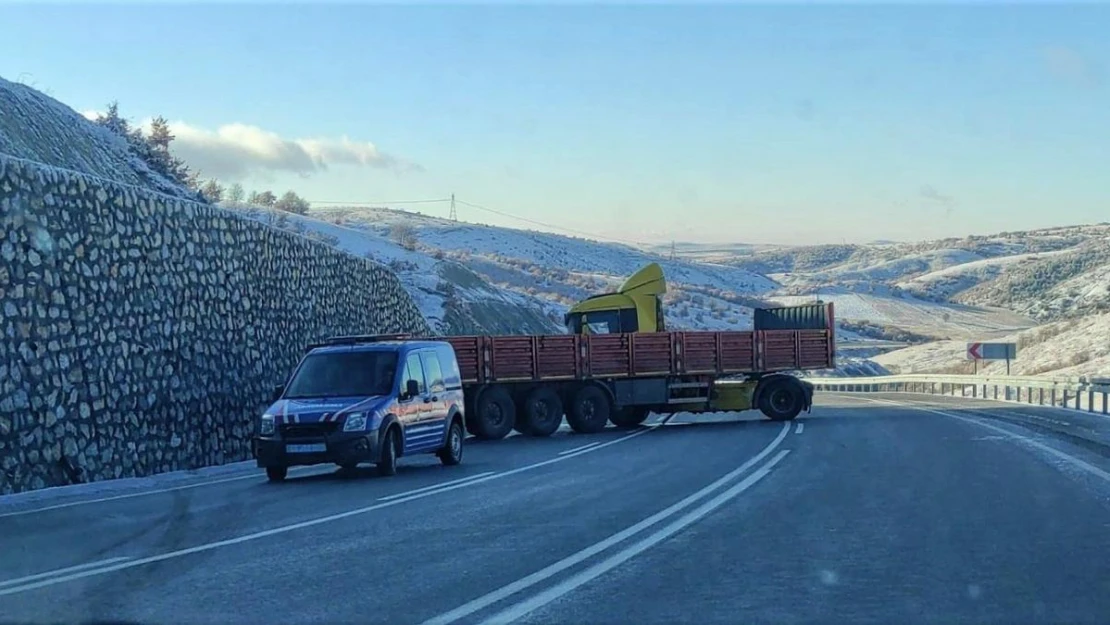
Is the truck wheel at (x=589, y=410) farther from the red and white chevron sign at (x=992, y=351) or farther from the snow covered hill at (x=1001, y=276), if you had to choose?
the snow covered hill at (x=1001, y=276)

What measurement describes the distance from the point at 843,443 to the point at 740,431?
5.53 m

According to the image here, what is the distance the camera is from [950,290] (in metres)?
159

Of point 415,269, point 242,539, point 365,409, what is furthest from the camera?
point 415,269

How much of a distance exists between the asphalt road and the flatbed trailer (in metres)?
8.96

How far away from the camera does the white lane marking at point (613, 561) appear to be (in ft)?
27.0

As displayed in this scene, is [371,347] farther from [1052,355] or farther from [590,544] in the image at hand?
[1052,355]

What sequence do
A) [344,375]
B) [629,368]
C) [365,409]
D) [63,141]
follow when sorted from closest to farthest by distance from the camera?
[365,409]
[344,375]
[63,141]
[629,368]

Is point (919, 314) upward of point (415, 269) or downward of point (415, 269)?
downward

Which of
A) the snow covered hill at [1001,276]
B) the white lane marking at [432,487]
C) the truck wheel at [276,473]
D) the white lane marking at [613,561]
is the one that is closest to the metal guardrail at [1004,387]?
the white lane marking at [432,487]

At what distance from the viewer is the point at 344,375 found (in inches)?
753

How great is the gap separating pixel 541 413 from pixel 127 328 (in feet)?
38.8

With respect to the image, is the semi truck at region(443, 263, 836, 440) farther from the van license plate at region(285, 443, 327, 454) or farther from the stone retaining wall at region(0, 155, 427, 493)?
the van license plate at region(285, 443, 327, 454)

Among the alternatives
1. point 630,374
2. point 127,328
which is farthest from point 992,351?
point 127,328

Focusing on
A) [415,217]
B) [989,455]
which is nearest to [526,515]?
[989,455]
